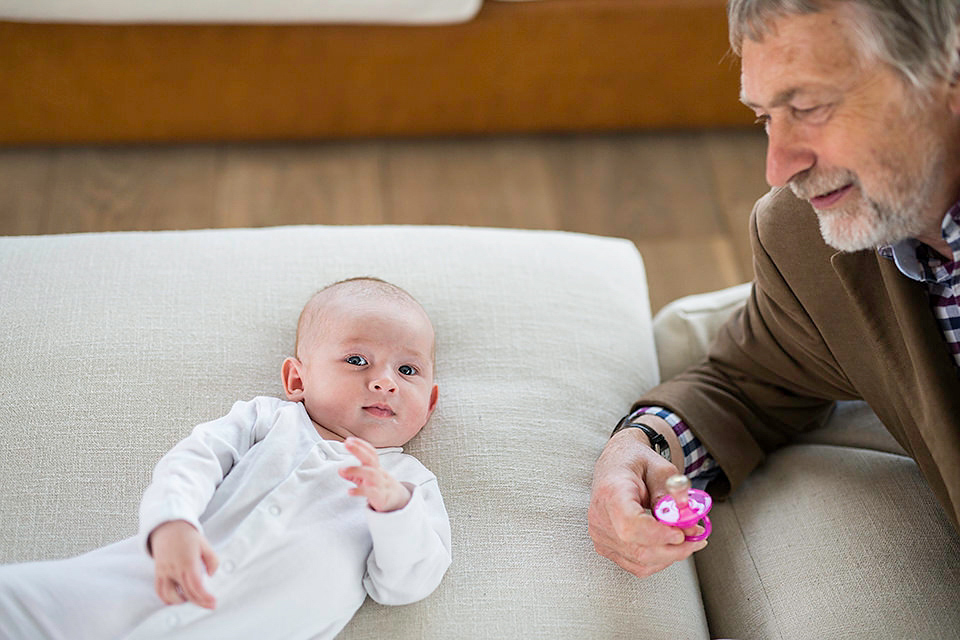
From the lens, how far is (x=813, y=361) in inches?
57.7

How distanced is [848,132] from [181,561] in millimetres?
876

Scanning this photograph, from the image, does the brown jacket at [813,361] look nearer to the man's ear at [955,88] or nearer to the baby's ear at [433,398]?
the man's ear at [955,88]

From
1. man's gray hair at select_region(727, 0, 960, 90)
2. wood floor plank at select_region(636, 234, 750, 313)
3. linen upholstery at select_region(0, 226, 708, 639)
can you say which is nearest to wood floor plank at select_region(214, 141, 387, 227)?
wood floor plank at select_region(636, 234, 750, 313)

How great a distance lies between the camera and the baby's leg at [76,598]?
115cm

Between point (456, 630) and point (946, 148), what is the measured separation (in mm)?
798

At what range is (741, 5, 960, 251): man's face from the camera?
3.66 feet

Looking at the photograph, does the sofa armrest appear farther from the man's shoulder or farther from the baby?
the baby

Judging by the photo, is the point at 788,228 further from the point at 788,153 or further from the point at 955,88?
the point at 955,88

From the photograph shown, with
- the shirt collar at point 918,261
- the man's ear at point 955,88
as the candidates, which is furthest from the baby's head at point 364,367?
the man's ear at point 955,88

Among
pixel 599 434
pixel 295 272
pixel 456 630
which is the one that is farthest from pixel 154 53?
pixel 456 630

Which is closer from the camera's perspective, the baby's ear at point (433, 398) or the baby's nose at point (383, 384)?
the baby's nose at point (383, 384)

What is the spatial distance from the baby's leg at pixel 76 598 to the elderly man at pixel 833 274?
57 cm

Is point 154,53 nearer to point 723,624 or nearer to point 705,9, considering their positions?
point 705,9

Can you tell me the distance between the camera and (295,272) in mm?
1639
